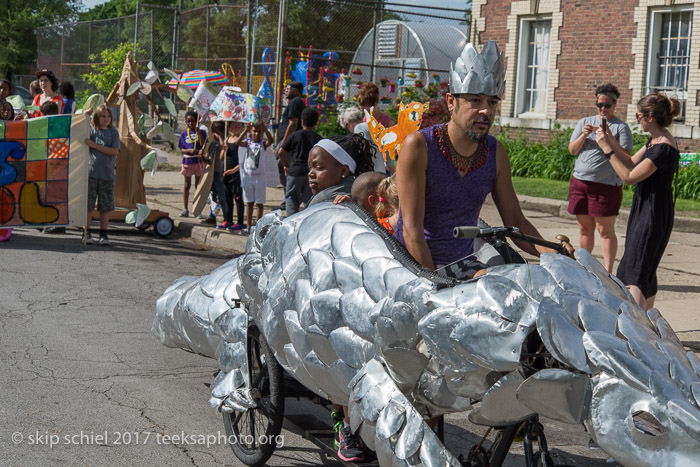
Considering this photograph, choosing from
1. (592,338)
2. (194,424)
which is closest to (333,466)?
(194,424)

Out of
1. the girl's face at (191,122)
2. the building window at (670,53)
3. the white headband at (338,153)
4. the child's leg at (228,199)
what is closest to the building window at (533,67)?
the building window at (670,53)

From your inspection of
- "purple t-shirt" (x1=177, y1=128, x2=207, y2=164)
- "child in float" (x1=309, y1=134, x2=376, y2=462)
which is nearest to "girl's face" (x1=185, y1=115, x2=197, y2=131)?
"purple t-shirt" (x1=177, y1=128, x2=207, y2=164)

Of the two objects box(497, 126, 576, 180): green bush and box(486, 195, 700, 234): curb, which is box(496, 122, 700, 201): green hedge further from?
box(486, 195, 700, 234): curb

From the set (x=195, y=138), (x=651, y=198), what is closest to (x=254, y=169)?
(x=195, y=138)

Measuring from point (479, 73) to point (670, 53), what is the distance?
16054mm

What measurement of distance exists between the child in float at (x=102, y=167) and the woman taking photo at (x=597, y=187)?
572cm

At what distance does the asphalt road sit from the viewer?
4.67 metres

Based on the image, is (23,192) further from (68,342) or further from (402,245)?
(402,245)

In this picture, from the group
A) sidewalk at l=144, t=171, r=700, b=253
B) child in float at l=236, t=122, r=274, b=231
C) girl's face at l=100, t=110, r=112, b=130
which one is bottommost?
sidewalk at l=144, t=171, r=700, b=253

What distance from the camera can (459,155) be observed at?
4047mm

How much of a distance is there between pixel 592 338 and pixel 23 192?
32.1 feet

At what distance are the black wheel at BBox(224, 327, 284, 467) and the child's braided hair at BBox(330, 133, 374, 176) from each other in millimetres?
1474

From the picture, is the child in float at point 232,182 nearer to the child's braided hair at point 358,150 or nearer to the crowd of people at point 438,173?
the crowd of people at point 438,173

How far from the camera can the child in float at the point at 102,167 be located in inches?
441
